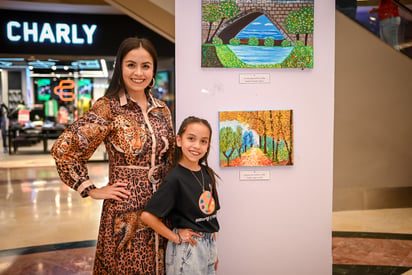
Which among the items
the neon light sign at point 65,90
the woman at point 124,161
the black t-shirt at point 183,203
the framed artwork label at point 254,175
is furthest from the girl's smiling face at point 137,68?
the neon light sign at point 65,90

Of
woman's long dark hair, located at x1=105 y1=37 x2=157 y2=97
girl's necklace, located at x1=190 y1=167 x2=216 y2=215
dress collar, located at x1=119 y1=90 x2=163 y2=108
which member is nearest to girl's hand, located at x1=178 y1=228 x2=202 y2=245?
girl's necklace, located at x1=190 y1=167 x2=216 y2=215


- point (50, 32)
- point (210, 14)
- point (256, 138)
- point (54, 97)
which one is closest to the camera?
point (210, 14)

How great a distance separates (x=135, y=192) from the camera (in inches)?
77.5

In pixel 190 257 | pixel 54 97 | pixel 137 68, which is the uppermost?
pixel 54 97

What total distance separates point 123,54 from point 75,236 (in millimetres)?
3174

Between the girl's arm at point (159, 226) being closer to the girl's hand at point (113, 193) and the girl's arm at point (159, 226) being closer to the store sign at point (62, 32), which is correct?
the girl's hand at point (113, 193)

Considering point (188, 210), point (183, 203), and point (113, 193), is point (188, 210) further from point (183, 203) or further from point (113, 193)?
point (113, 193)

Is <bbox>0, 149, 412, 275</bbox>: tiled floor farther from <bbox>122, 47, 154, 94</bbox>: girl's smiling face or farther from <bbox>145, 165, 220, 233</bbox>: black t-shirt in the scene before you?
<bbox>122, 47, 154, 94</bbox>: girl's smiling face

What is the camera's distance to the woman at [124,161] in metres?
1.93

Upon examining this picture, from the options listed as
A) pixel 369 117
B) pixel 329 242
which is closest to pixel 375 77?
pixel 369 117

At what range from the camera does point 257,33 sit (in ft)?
8.08

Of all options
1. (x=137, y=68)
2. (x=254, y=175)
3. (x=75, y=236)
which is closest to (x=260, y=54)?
(x=254, y=175)

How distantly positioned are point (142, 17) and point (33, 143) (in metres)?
10.6

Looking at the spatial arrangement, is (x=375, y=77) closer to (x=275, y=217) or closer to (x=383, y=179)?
(x=383, y=179)
